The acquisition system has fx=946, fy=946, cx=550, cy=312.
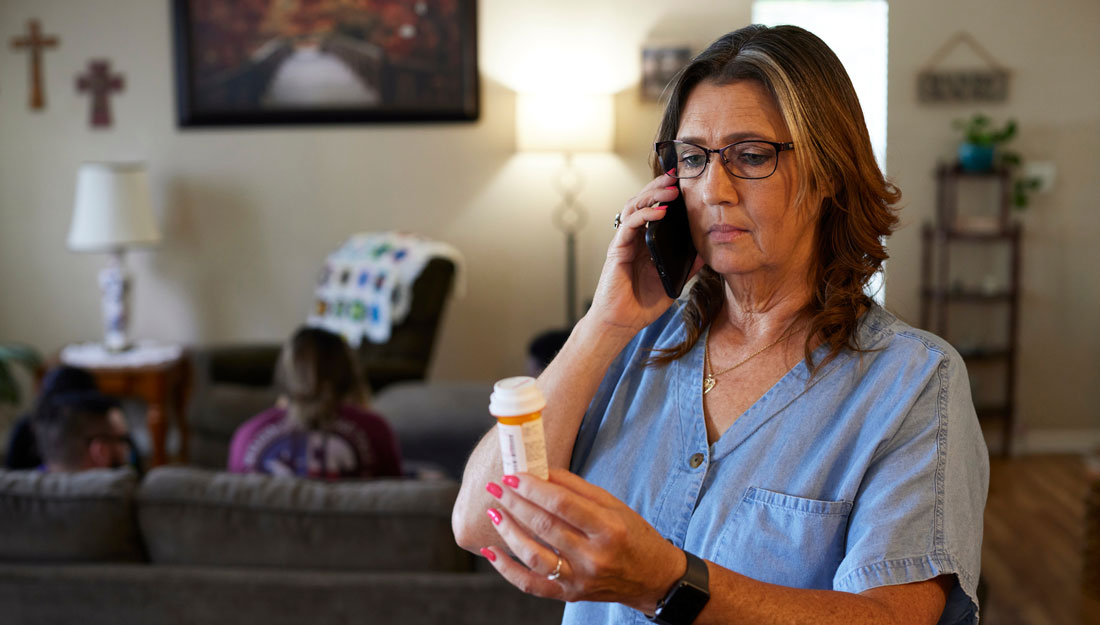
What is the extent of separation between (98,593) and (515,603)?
70 cm

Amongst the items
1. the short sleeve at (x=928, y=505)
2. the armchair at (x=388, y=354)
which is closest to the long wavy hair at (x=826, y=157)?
the short sleeve at (x=928, y=505)

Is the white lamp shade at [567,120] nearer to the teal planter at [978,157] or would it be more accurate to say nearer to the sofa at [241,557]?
the teal planter at [978,157]

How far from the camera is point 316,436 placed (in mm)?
2246

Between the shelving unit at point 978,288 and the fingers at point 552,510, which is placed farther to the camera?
the shelving unit at point 978,288

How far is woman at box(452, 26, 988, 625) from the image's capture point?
30.7 inches

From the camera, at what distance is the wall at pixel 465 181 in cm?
444

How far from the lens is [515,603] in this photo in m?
1.55

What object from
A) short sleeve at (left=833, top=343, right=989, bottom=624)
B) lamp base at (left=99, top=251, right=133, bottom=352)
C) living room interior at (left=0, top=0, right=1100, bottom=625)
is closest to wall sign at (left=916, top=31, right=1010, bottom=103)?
living room interior at (left=0, top=0, right=1100, bottom=625)

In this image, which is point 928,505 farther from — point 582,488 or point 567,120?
point 567,120

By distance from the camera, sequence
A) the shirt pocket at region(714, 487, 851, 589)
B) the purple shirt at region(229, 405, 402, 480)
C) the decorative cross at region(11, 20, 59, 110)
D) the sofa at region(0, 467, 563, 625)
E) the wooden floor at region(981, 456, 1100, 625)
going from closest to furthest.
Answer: the shirt pocket at region(714, 487, 851, 589), the sofa at region(0, 467, 563, 625), the purple shirt at region(229, 405, 402, 480), the wooden floor at region(981, 456, 1100, 625), the decorative cross at region(11, 20, 59, 110)

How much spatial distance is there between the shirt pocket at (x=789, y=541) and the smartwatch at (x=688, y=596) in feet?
0.35

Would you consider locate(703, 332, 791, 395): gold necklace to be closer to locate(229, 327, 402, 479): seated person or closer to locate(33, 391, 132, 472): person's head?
locate(229, 327, 402, 479): seated person

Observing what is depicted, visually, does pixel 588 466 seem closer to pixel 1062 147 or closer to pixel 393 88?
pixel 393 88

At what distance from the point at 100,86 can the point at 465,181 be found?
180 centimetres
